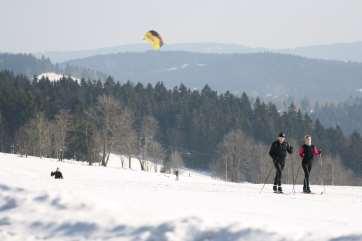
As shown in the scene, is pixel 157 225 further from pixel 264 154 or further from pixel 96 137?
pixel 264 154

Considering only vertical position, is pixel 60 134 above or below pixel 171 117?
below

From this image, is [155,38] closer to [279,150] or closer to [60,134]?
[279,150]

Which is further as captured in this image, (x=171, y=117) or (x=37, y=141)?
(x=171, y=117)

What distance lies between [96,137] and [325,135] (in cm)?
6409

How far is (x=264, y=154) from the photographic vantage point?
102188 millimetres

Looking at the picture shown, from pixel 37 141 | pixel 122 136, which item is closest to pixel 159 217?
pixel 122 136

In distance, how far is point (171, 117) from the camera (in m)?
156

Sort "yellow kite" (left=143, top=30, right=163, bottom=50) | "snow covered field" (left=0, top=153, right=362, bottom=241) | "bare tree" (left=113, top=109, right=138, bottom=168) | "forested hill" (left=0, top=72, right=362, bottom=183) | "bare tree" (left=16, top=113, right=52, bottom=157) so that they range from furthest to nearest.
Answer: "forested hill" (left=0, top=72, right=362, bottom=183), "bare tree" (left=16, top=113, right=52, bottom=157), "bare tree" (left=113, top=109, right=138, bottom=168), "yellow kite" (left=143, top=30, right=163, bottom=50), "snow covered field" (left=0, top=153, right=362, bottom=241)

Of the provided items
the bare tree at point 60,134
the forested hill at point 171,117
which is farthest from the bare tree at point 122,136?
the forested hill at point 171,117

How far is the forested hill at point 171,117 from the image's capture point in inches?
4577

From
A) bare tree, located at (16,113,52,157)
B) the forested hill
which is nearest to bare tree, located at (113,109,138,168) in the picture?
bare tree, located at (16,113,52,157)

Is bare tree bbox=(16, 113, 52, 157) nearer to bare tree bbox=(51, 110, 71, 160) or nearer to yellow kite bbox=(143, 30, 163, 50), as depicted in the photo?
bare tree bbox=(51, 110, 71, 160)

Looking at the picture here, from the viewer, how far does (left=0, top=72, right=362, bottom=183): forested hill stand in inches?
4577

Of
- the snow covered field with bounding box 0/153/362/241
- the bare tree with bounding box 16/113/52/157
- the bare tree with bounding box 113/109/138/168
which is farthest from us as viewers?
the bare tree with bounding box 16/113/52/157
